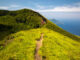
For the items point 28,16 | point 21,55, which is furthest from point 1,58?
point 28,16

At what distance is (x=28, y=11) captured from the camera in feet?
450

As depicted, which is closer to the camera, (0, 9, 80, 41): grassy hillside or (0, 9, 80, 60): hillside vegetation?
(0, 9, 80, 60): hillside vegetation

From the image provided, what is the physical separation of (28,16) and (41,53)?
301 ft

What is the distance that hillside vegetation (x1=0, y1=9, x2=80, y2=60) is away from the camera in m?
41.5

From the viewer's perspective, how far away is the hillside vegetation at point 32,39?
136ft

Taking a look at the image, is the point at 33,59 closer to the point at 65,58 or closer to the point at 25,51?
the point at 25,51

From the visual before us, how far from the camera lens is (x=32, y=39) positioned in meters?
59.8

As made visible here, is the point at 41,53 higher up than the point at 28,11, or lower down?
lower down


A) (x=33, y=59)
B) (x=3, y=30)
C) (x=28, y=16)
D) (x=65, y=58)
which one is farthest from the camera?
(x=28, y=16)

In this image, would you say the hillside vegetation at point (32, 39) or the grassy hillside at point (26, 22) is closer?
the hillside vegetation at point (32, 39)

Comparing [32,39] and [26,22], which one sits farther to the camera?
[26,22]

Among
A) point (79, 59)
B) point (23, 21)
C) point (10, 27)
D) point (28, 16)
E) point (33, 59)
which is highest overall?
point (28, 16)

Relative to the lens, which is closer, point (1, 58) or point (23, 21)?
point (1, 58)

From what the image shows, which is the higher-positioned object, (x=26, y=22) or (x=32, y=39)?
(x=26, y=22)
